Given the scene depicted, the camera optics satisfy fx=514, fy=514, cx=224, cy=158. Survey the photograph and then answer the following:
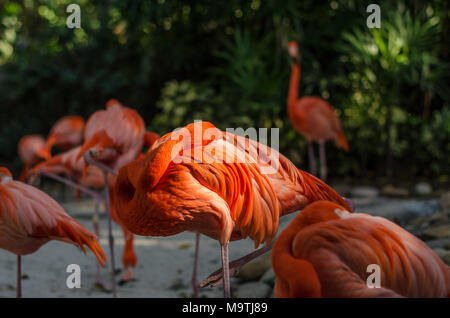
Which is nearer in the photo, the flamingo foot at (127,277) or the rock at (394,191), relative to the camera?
the flamingo foot at (127,277)

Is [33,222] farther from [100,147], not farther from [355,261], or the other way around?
[355,261]

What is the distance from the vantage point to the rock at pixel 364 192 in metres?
5.82

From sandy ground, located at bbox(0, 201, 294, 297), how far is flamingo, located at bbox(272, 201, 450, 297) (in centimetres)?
146

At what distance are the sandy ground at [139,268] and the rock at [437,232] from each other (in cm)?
89

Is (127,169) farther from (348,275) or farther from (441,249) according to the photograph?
(441,249)

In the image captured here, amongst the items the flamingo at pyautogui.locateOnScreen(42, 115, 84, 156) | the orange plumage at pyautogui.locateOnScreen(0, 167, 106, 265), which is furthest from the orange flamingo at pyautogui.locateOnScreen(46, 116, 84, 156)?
the orange plumage at pyautogui.locateOnScreen(0, 167, 106, 265)

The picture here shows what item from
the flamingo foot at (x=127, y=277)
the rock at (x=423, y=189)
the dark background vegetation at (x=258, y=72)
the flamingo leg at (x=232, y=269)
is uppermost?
the dark background vegetation at (x=258, y=72)

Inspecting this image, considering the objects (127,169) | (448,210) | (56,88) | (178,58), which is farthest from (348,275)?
(56,88)

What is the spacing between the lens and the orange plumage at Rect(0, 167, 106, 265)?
2.19 metres

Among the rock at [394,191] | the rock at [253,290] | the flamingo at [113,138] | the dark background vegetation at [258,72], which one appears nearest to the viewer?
the rock at [253,290]

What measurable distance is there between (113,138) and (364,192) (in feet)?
11.8

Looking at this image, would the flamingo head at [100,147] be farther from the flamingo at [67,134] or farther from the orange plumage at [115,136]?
the flamingo at [67,134]

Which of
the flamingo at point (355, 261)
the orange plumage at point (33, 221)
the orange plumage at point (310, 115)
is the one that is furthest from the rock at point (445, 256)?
the orange plumage at point (310, 115)

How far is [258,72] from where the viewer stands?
6711mm
